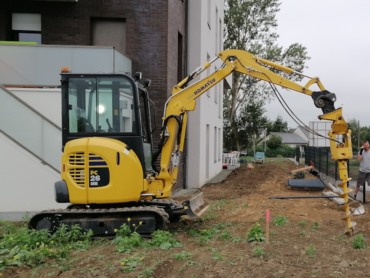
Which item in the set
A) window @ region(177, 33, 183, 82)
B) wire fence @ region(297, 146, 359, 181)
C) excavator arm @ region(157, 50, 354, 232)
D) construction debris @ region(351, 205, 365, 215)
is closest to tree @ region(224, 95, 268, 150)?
wire fence @ region(297, 146, 359, 181)

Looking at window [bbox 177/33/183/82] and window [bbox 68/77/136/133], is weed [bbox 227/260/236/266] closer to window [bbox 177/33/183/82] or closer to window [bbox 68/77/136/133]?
window [bbox 68/77/136/133]

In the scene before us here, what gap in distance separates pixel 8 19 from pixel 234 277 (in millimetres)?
11964

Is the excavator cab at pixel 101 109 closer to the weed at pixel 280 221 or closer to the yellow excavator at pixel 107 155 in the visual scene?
the yellow excavator at pixel 107 155

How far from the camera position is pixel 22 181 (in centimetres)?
1090

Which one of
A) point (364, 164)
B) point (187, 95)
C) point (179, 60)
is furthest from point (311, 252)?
point (179, 60)

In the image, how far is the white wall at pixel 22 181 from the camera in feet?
35.6

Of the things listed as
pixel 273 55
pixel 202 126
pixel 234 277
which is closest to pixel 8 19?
pixel 202 126

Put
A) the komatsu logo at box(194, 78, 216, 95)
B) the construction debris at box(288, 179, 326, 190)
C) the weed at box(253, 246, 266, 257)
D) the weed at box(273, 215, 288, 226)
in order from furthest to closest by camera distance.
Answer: the construction debris at box(288, 179, 326, 190)
the weed at box(273, 215, 288, 226)
the komatsu logo at box(194, 78, 216, 95)
the weed at box(253, 246, 266, 257)

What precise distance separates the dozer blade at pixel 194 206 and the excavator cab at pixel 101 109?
137 centimetres

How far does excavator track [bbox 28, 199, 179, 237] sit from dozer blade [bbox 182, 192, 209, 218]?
0.62m

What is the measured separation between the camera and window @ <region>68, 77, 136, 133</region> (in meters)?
8.00

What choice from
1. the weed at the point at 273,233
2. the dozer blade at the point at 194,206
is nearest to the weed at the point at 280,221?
the weed at the point at 273,233

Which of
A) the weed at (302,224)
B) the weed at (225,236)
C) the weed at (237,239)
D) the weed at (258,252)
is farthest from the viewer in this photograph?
the weed at (302,224)

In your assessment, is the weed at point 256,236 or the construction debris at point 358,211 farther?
the construction debris at point 358,211
